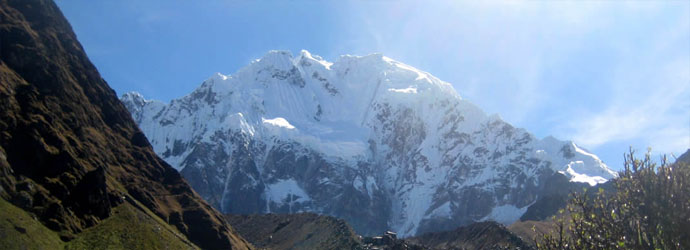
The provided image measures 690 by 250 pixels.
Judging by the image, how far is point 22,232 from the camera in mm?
112062

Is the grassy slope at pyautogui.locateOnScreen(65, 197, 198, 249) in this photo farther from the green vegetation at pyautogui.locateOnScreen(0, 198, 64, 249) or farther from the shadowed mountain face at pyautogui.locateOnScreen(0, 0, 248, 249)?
the green vegetation at pyautogui.locateOnScreen(0, 198, 64, 249)

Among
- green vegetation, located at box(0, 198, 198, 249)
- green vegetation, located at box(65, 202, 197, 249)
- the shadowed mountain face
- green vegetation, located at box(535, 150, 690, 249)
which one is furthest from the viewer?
the shadowed mountain face

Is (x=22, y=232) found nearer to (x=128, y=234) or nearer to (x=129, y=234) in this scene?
(x=128, y=234)

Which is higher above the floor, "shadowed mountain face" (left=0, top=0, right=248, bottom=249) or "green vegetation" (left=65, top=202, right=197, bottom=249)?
"shadowed mountain face" (left=0, top=0, right=248, bottom=249)

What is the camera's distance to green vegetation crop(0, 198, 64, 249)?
107 m

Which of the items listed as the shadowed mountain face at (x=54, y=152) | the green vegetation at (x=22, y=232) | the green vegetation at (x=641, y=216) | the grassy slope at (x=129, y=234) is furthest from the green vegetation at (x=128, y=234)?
the green vegetation at (x=641, y=216)

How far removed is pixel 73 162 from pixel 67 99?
37446 millimetres

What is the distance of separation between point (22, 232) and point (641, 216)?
361 ft

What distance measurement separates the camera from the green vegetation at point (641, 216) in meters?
32.8

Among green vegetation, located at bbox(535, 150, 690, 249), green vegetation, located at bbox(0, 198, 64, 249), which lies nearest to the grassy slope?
green vegetation, located at bbox(0, 198, 64, 249)

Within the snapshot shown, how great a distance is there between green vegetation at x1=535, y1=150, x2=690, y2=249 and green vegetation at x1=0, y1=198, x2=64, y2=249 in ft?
329

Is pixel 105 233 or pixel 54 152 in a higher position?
pixel 54 152

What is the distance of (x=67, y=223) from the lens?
5153 inches

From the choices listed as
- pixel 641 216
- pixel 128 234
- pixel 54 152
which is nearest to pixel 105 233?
pixel 128 234
